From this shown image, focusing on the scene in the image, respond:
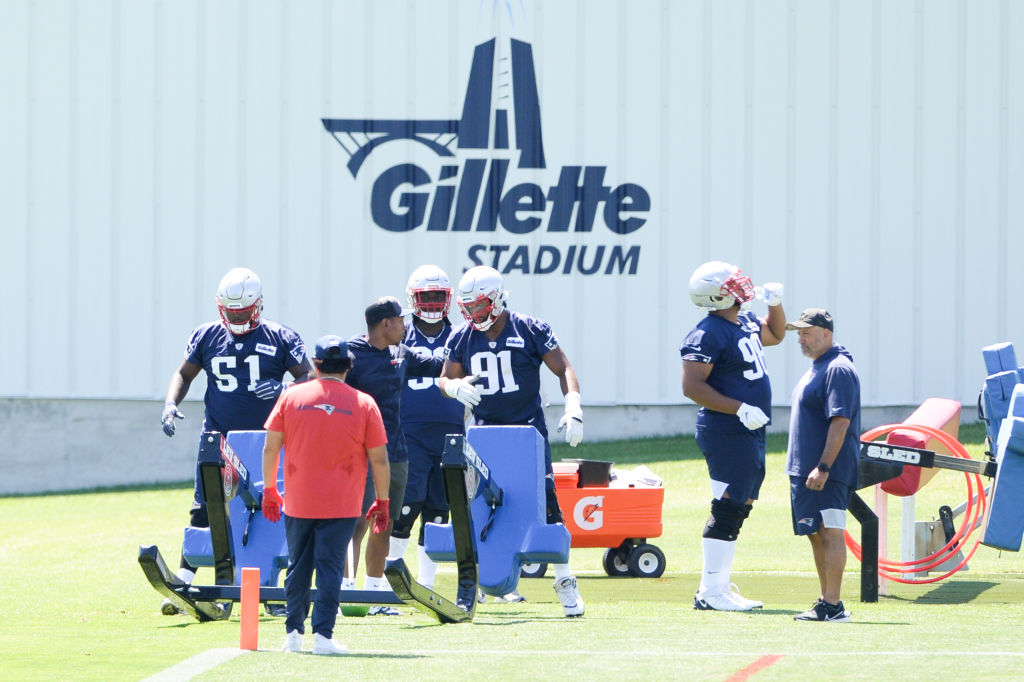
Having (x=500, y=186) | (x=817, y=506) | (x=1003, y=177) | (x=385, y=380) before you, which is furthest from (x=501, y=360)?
(x=1003, y=177)

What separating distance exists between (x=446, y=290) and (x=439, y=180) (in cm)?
1099

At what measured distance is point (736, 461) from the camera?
29.5 feet

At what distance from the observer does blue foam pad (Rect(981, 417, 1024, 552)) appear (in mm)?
9414

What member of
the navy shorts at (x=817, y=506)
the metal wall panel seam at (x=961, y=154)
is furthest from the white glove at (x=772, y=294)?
the metal wall panel seam at (x=961, y=154)

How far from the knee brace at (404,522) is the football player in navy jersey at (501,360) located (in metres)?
0.93

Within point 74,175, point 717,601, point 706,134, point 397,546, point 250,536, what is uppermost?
point 706,134

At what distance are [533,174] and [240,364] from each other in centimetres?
1179

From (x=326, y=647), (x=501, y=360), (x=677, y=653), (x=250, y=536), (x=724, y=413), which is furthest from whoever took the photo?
(x=250, y=536)

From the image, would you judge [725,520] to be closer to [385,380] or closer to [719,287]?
[719,287]

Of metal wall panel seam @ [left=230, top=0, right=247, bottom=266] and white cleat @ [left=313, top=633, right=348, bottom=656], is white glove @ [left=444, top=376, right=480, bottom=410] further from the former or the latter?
metal wall panel seam @ [left=230, top=0, right=247, bottom=266]

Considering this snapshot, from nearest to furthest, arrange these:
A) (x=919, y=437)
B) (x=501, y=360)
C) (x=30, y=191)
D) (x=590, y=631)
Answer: (x=590, y=631) < (x=501, y=360) < (x=919, y=437) < (x=30, y=191)

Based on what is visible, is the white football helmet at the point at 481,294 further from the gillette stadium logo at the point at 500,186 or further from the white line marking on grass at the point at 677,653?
the gillette stadium logo at the point at 500,186

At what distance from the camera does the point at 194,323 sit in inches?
→ 824

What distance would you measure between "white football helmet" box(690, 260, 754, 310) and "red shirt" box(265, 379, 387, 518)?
2.55 metres
